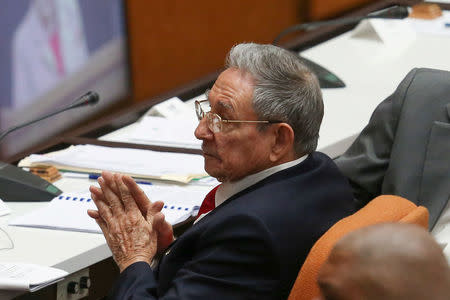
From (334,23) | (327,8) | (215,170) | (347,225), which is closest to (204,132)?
(215,170)

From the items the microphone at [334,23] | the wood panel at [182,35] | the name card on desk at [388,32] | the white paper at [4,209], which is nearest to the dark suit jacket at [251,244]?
Answer: the white paper at [4,209]

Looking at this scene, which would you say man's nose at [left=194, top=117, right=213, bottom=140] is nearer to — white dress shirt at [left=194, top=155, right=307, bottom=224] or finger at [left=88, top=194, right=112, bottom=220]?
white dress shirt at [left=194, top=155, right=307, bottom=224]

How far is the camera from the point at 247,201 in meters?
1.82

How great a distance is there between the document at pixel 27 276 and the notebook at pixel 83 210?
0.25 metres

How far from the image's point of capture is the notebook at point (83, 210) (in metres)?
2.26

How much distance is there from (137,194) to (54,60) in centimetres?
244

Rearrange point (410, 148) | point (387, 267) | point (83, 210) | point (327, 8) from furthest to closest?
1. point (327, 8)
2. point (83, 210)
3. point (410, 148)
4. point (387, 267)

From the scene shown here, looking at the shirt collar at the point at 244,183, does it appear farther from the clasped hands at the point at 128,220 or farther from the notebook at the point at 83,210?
the notebook at the point at 83,210

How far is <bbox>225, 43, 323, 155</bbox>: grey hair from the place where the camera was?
74.1 inches

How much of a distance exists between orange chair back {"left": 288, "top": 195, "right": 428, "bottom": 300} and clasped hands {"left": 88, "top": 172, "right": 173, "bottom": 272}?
1.49 ft

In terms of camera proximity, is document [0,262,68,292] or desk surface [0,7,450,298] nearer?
document [0,262,68,292]

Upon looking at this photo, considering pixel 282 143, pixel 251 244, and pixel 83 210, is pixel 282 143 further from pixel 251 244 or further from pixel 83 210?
pixel 83 210

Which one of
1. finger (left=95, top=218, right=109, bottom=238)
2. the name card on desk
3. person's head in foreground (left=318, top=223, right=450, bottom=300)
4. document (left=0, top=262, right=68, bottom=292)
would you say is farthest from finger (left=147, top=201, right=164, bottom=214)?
the name card on desk

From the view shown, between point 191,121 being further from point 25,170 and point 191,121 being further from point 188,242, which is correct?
point 188,242
